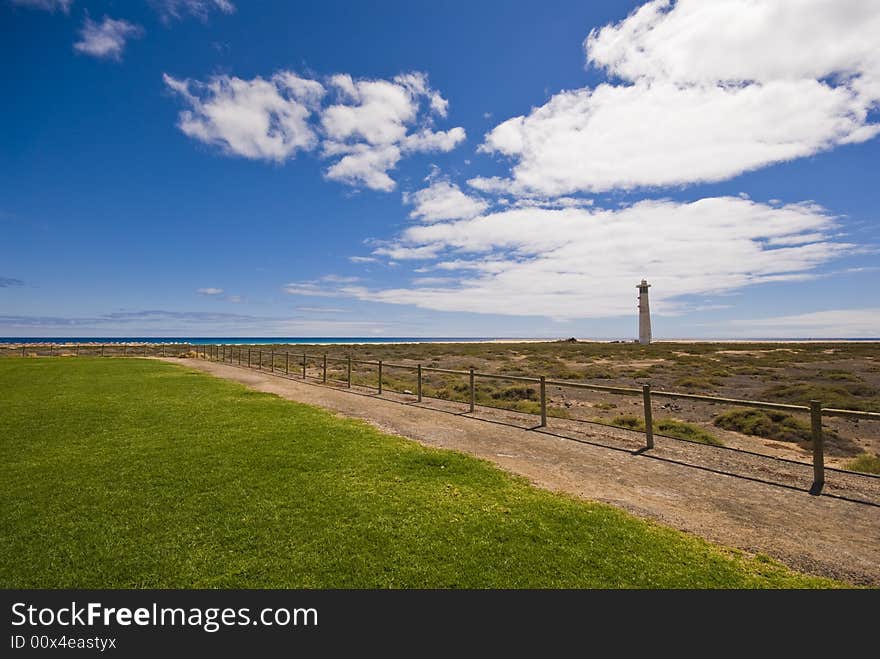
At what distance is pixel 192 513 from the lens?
15.9 feet

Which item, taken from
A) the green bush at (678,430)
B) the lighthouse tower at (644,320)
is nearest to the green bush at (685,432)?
the green bush at (678,430)

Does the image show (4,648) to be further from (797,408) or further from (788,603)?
(797,408)

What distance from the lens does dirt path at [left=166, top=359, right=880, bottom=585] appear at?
4.59 metres

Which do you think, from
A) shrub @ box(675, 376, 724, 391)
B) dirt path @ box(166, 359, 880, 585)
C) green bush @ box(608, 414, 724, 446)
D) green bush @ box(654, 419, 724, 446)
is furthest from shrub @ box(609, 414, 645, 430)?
shrub @ box(675, 376, 724, 391)

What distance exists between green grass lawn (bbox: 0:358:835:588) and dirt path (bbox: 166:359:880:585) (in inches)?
23.0

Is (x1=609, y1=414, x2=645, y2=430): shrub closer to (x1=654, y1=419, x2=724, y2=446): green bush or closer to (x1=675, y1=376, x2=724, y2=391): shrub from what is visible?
(x1=654, y1=419, x2=724, y2=446): green bush

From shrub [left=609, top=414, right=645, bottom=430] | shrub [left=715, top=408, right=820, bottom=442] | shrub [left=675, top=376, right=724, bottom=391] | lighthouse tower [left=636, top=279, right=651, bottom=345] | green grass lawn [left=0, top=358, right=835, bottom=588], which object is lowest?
shrub [left=715, top=408, right=820, bottom=442]

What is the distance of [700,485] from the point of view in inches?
258

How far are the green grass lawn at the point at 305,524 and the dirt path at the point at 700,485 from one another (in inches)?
23.0

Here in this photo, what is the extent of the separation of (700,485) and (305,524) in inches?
223

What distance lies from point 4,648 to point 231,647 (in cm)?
152

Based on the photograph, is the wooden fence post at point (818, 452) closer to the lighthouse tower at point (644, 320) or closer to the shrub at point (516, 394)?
the shrub at point (516, 394)

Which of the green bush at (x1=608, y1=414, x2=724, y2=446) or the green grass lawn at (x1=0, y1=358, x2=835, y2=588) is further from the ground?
the green grass lawn at (x1=0, y1=358, x2=835, y2=588)

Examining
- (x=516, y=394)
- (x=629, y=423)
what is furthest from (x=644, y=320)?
(x=629, y=423)
